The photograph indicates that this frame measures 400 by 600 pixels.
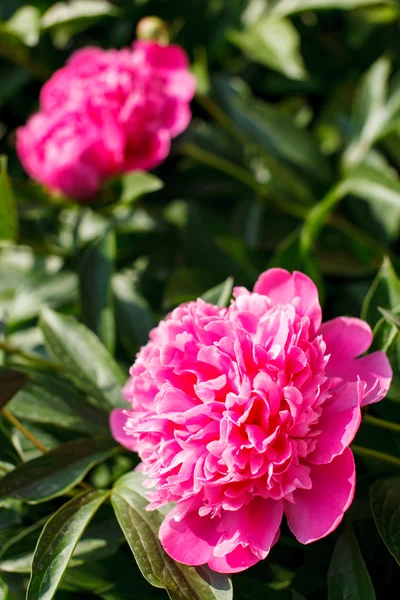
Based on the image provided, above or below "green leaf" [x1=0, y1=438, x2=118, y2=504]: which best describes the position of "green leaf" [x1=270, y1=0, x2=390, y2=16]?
above

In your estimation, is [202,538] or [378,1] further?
[378,1]

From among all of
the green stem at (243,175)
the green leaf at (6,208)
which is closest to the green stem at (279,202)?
the green stem at (243,175)

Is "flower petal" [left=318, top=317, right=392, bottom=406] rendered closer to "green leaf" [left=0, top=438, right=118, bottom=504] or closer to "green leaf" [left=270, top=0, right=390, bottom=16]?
"green leaf" [left=0, top=438, right=118, bottom=504]

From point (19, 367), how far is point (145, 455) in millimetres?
266

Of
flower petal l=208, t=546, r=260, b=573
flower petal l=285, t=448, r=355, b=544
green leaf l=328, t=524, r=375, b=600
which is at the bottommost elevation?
green leaf l=328, t=524, r=375, b=600

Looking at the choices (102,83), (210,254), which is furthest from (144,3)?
(210,254)

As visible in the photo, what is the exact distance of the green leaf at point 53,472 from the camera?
0.68 metres

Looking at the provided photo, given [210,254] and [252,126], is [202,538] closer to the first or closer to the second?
[210,254]

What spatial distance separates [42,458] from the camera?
0.71 metres

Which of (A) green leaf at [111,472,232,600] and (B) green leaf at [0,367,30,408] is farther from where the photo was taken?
(B) green leaf at [0,367,30,408]

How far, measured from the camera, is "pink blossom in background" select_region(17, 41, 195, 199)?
107cm

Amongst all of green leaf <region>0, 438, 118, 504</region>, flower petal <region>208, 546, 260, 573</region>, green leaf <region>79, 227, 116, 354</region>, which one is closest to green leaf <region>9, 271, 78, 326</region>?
green leaf <region>79, 227, 116, 354</region>

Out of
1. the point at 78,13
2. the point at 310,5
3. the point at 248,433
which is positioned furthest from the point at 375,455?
the point at 78,13

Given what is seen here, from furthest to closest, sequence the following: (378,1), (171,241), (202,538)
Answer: (171,241), (378,1), (202,538)
